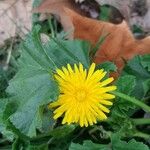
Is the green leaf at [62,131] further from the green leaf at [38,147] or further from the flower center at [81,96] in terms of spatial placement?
the flower center at [81,96]

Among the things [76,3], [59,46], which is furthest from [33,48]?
[76,3]

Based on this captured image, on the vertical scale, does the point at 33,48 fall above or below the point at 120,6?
above

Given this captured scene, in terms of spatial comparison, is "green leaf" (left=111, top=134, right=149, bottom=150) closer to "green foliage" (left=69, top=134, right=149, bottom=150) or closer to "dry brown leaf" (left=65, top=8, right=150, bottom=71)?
"green foliage" (left=69, top=134, right=149, bottom=150)

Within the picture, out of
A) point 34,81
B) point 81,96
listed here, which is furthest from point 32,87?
point 81,96

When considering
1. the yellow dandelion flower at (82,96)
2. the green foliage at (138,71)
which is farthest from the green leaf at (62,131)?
the green foliage at (138,71)

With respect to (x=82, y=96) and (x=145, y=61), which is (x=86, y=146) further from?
(x=145, y=61)

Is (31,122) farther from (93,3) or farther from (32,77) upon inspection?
(93,3)
